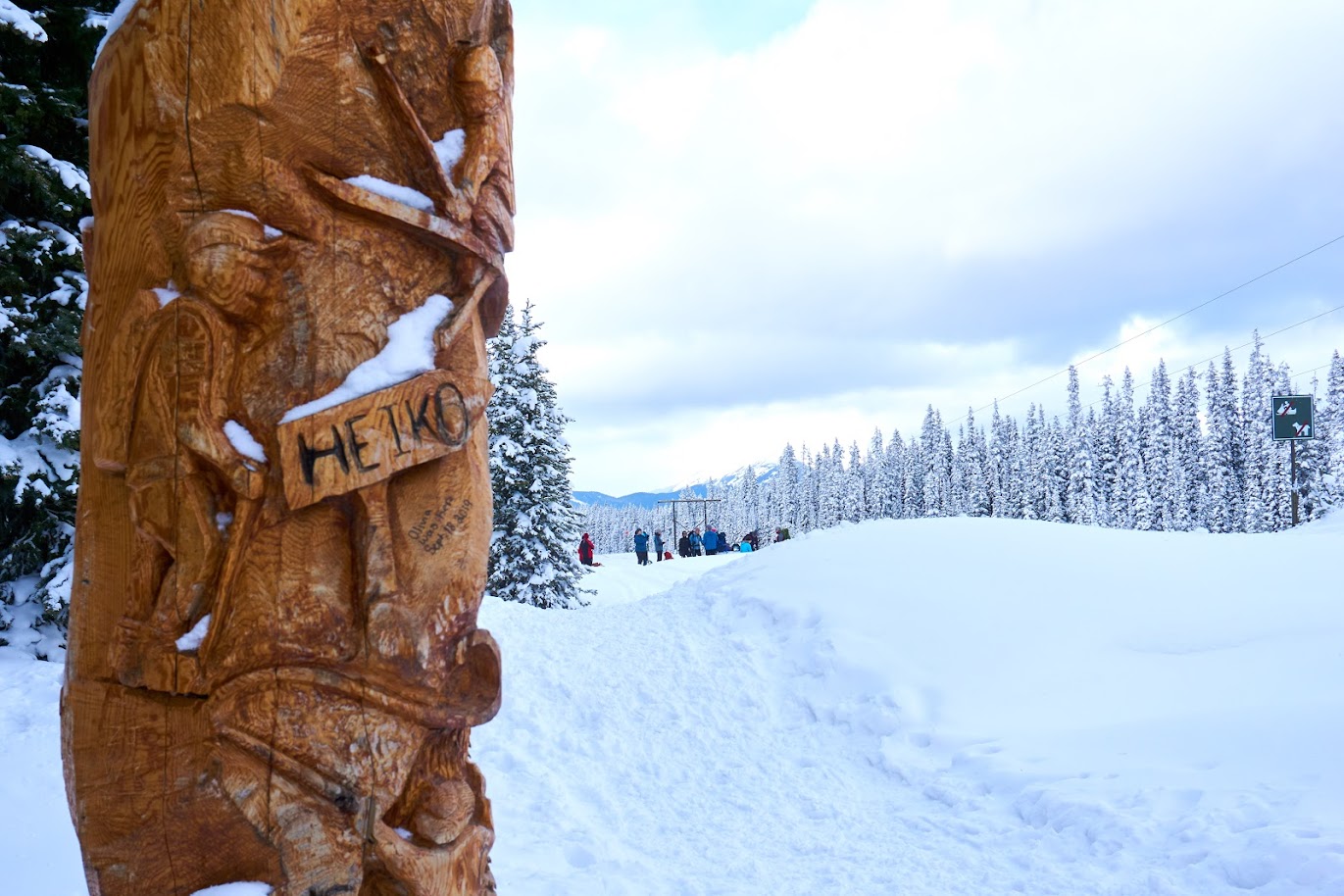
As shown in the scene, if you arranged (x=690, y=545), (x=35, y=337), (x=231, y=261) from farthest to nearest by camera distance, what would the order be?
(x=690, y=545)
(x=35, y=337)
(x=231, y=261)

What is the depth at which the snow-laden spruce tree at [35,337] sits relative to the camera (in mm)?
6207

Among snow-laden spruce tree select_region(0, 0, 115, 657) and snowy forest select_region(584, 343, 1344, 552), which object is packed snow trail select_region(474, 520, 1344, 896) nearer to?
snow-laden spruce tree select_region(0, 0, 115, 657)

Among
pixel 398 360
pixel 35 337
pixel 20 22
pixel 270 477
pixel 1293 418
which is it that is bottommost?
pixel 270 477

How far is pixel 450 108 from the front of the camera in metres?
2.16

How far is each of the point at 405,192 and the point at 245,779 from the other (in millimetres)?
1382

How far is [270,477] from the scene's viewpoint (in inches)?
72.3

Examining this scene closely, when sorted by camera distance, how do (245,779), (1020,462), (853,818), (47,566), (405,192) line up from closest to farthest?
(245,779) < (405,192) < (853,818) < (47,566) < (1020,462)

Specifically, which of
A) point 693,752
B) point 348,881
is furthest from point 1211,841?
point 348,881

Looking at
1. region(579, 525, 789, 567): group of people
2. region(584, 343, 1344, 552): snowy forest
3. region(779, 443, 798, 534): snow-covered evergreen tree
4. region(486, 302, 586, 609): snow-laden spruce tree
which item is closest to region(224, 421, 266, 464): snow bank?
region(486, 302, 586, 609): snow-laden spruce tree

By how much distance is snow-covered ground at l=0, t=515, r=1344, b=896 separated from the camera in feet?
15.4

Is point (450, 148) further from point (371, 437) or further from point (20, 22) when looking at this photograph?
point (20, 22)

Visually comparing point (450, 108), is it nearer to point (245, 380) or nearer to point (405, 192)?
point (405, 192)

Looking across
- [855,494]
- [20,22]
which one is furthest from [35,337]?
[855,494]

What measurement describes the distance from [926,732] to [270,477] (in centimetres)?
620
